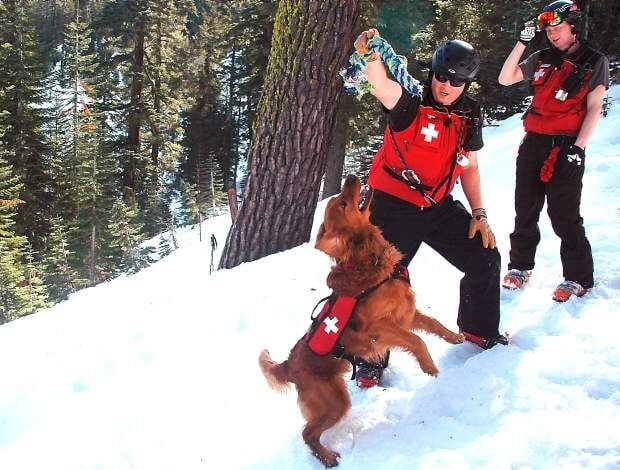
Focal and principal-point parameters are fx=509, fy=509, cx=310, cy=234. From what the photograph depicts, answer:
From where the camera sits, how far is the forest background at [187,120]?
5570mm

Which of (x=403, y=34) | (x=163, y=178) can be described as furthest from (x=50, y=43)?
(x=403, y=34)

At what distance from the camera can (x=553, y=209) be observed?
12.7ft

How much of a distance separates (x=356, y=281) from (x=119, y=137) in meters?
33.8

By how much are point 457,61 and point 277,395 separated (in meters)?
2.40

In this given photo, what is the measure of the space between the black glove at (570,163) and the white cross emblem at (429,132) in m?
1.26

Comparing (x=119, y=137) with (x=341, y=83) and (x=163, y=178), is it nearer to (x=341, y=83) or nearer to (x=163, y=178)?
(x=163, y=178)

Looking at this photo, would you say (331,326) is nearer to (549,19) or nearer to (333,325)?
(333,325)

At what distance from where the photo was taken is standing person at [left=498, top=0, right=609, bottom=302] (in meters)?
3.62

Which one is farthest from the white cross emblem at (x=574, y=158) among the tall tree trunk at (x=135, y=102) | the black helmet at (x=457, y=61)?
the tall tree trunk at (x=135, y=102)

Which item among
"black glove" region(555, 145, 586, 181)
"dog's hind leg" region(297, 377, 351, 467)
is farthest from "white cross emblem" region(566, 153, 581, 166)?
"dog's hind leg" region(297, 377, 351, 467)

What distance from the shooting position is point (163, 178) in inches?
1842

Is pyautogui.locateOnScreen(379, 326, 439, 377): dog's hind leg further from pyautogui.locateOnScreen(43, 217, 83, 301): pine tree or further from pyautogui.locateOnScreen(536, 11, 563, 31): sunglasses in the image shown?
pyautogui.locateOnScreen(43, 217, 83, 301): pine tree

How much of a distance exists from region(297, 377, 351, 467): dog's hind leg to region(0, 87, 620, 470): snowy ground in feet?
0.33

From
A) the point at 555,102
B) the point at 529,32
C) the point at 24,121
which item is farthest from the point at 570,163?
the point at 24,121
